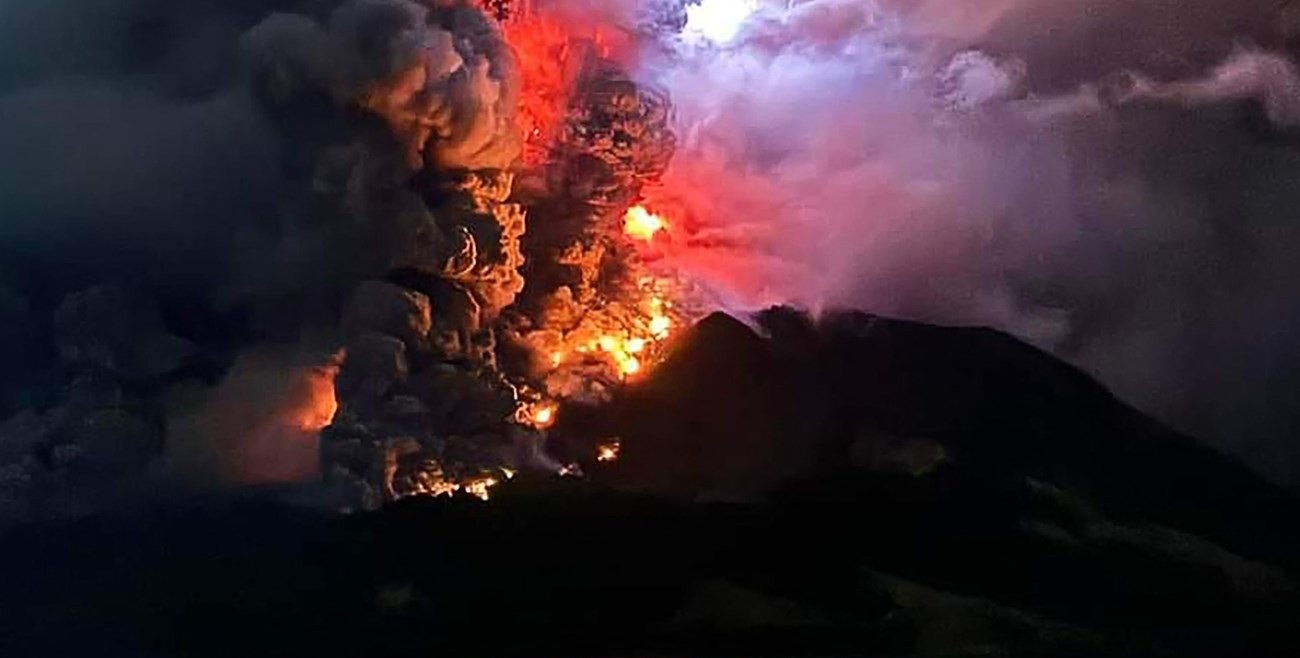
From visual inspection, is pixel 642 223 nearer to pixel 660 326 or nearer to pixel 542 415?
pixel 660 326

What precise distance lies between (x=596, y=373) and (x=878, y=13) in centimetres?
278

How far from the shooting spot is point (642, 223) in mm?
10859

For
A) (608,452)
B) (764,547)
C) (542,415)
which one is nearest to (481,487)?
(542,415)

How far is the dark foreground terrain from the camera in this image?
9.73 metres

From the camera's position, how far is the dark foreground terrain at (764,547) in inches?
383

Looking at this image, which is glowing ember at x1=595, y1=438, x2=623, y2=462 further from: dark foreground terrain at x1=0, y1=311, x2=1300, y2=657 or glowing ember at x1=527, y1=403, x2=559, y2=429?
glowing ember at x1=527, y1=403, x2=559, y2=429

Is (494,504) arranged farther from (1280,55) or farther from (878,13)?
(1280,55)

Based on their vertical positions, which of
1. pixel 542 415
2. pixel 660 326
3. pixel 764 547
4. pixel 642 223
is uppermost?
pixel 642 223

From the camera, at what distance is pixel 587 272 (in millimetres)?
10586

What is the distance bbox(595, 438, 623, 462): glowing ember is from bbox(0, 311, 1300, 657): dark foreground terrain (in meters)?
0.06

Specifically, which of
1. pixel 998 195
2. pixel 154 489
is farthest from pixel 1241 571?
pixel 154 489

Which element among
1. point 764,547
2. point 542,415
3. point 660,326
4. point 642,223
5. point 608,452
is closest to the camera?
point 764,547

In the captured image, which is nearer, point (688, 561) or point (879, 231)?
point (688, 561)

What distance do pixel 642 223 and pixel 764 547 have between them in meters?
2.21
